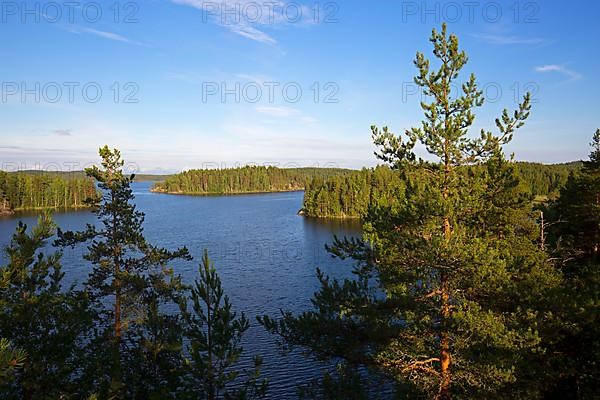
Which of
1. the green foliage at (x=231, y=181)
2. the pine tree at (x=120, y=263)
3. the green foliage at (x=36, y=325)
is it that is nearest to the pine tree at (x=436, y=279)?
the green foliage at (x=36, y=325)

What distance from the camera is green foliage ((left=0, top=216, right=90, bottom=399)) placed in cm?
817

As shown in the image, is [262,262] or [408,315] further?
[262,262]

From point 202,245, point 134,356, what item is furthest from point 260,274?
point 134,356

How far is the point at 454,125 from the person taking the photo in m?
9.09

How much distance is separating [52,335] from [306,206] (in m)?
75.5

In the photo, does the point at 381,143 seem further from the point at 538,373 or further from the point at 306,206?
the point at 306,206

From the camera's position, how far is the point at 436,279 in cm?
952

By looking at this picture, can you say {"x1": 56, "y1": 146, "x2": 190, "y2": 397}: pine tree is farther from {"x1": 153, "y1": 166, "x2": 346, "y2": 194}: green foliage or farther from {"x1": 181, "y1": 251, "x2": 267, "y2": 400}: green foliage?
{"x1": 153, "y1": 166, "x2": 346, "y2": 194}: green foliage

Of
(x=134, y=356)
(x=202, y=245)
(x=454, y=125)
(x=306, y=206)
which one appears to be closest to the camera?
(x=454, y=125)

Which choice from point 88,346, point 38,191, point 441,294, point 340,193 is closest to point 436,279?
point 441,294

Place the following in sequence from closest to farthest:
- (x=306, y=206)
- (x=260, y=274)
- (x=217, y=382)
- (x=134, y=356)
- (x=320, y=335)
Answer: (x=217, y=382) < (x=320, y=335) < (x=134, y=356) < (x=260, y=274) < (x=306, y=206)

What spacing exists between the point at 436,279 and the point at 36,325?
8.35 m

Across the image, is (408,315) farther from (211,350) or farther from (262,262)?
(262,262)

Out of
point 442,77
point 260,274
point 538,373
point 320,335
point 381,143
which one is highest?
point 442,77
